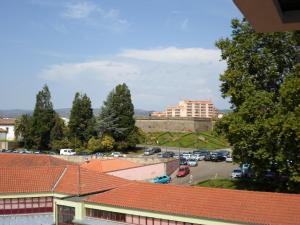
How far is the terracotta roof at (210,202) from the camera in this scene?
26000mm

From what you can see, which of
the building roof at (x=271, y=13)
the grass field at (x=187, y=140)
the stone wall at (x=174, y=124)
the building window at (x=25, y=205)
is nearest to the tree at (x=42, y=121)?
the grass field at (x=187, y=140)

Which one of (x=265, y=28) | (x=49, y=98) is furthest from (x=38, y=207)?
(x=49, y=98)

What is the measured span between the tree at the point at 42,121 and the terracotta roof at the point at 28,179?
41945 millimetres

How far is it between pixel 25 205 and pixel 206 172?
2451 centimetres

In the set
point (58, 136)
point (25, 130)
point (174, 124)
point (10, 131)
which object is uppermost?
point (174, 124)

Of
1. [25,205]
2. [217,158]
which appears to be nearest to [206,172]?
[217,158]

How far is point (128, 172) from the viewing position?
164ft

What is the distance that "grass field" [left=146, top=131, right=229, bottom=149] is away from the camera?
8788 centimetres

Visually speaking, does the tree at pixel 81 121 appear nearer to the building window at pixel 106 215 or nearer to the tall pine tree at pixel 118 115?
the tall pine tree at pixel 118 115

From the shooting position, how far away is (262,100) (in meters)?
38.6

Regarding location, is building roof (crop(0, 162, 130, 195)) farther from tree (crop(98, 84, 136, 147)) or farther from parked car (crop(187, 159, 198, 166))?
tree (crop(98, 84, 136, 147))

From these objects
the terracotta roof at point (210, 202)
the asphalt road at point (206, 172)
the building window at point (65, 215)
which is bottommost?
the building window at point (65, 215)

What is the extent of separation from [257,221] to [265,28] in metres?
21.5

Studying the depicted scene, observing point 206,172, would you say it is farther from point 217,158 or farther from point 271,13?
point 271,13
